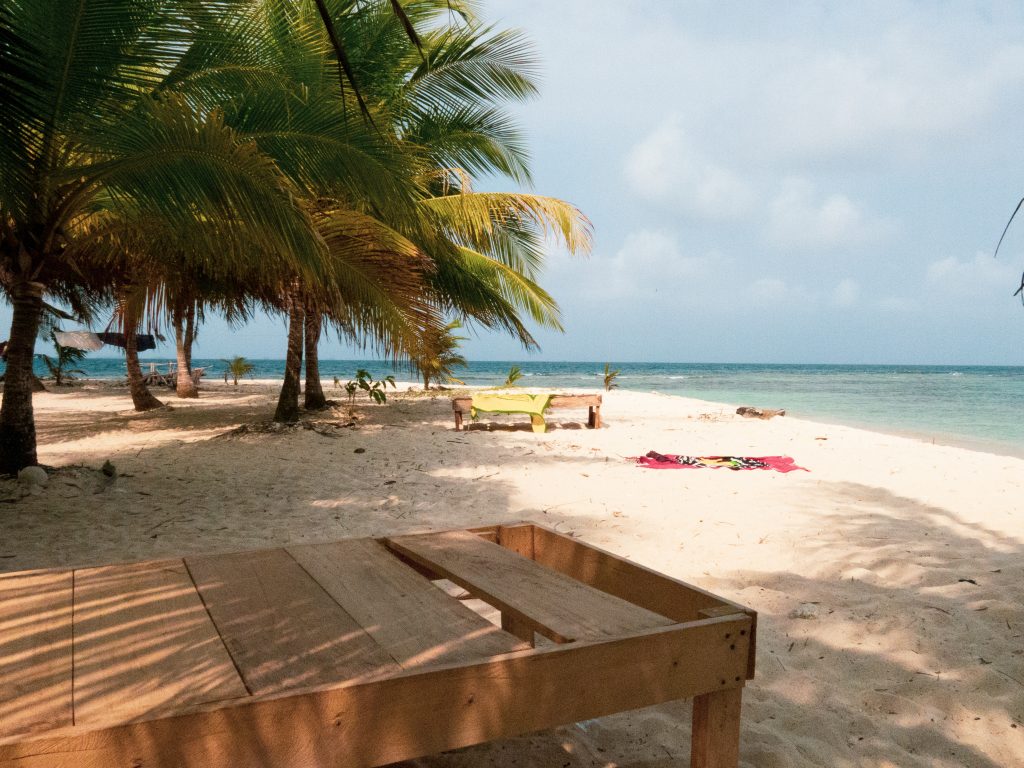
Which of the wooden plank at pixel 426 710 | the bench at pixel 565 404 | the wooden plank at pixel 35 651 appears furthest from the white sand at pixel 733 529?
the wooden plank at pixel 35 651

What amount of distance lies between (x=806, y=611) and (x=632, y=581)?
1352mm

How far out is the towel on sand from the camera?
6.28 m

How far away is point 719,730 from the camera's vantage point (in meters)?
1.51

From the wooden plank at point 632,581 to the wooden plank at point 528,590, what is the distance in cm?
15

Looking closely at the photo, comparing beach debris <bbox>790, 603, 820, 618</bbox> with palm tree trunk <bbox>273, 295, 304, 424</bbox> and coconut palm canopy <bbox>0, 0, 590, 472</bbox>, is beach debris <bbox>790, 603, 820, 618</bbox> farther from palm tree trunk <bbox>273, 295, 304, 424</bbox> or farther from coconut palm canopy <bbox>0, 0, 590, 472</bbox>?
palm tree trunk <bbox>273, 295, 304, 424</bbox>

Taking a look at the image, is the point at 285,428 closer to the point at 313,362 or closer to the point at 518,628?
the point at 313,362

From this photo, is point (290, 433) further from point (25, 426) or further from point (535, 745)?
point (535, 745)

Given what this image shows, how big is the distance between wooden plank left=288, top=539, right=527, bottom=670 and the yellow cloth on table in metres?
6.99

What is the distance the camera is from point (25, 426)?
5.19m

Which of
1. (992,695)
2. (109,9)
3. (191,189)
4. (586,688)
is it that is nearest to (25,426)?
(191,189)

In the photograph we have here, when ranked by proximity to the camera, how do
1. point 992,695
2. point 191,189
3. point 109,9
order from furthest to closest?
1. point 191,189
2. point 109,9
3. point 992,695

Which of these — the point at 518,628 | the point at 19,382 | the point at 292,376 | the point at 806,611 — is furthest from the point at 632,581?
the point at 292,376

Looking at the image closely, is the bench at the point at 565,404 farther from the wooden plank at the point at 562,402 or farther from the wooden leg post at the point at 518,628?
the wooden leg post at the point at 518,628

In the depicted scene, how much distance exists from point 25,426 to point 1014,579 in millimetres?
6287
